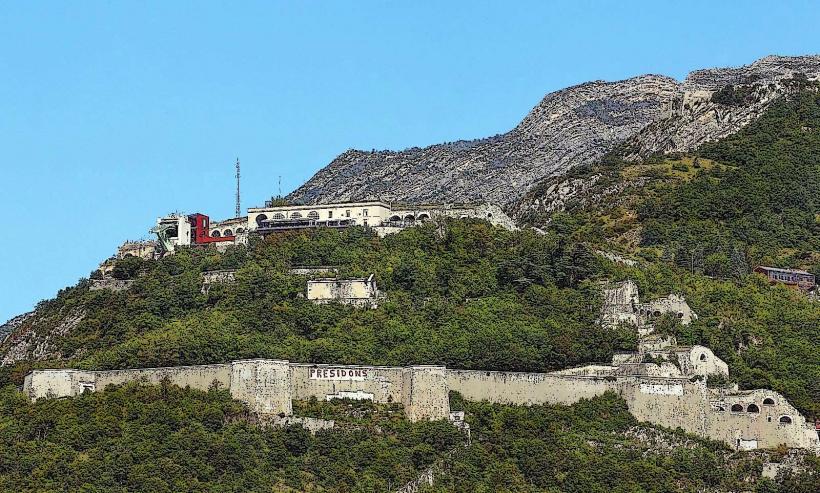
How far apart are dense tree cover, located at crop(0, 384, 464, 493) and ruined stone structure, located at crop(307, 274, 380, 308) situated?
1144 cm

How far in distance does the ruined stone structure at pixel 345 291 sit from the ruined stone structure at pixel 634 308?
10.5 m

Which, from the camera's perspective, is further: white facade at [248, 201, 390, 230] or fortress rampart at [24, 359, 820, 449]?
white facade at [248, 201, 390, 230]

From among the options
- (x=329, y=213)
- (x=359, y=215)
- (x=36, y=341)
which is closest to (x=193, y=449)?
(x=36, y=341)

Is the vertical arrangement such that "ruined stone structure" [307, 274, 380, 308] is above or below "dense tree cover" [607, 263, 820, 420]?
above

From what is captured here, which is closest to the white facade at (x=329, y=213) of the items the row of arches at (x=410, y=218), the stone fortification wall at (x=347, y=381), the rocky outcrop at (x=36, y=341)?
the row of arches at (x=410, y=218)

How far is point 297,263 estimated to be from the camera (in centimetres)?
8250

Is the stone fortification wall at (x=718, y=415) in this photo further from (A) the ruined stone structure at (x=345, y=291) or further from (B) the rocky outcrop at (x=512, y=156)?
(B) the rocky outcrop at (x=512, y=156)

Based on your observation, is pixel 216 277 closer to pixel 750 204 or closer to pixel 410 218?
pixel 410 218

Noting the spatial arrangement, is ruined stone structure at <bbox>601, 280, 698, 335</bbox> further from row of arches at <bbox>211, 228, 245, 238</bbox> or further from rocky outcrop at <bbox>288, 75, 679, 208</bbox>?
rocky outcrop at <bbox>288, 75, 679, 208</bbox>

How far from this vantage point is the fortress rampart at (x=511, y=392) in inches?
2653

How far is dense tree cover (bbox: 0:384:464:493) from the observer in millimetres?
62562

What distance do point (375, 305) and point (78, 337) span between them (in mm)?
14103

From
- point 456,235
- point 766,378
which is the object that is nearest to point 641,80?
point 456,235

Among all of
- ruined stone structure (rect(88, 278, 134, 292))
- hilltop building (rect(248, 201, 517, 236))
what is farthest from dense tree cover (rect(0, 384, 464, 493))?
hilltop building (rect(248, 201, 517, 236))
